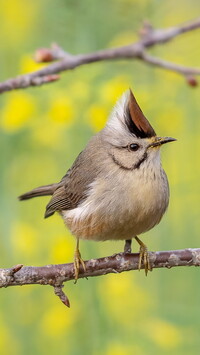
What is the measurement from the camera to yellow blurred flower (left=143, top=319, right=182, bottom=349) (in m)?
4.34

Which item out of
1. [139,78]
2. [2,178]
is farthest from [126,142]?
[139,78]

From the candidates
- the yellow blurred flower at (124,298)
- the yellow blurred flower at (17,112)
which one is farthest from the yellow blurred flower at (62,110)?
the yellow blurred flower at (124,298)

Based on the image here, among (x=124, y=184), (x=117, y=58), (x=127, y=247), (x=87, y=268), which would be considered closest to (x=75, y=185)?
(x=124, y=184)

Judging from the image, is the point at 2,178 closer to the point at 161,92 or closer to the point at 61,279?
the point at 161,92

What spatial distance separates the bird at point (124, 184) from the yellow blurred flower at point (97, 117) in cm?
60

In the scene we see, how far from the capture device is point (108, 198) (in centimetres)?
367

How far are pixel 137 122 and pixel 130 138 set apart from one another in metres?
0.14

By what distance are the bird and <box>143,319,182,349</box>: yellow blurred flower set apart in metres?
0.81

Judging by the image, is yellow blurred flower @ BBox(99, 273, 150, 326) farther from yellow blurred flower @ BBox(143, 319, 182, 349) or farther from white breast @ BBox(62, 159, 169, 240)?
white breast @ BBox(62, 159, 169, 240)

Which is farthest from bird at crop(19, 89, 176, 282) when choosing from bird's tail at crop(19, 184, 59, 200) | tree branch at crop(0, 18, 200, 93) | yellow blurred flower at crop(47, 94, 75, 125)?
yellow blurred flower at crop(47, 94, 75, 125)

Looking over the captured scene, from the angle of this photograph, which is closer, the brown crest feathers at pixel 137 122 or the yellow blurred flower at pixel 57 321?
the brown crest feathers at pixel 137 122

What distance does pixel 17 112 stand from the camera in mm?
4656

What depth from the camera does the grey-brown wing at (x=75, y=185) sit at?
3.91m

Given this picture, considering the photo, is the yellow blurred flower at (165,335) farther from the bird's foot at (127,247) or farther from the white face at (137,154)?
the white face at (137,154)
